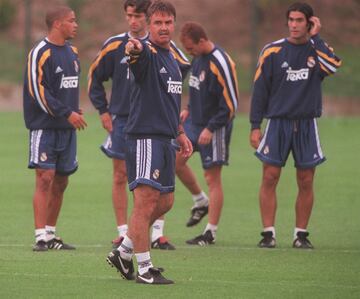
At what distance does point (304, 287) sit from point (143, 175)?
4.89ft

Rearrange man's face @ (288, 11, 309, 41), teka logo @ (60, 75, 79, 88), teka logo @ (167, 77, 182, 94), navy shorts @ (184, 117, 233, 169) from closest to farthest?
teka logo @ (167, 77, 182, 94), teka logo @ (60, 75, 79, 88), man's face @ (288, 11, 309, 41), navy shorts @ (184, 117, 233, 169)

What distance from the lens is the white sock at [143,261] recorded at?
8.64 metres

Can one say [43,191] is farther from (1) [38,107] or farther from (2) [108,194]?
(2) [108,194]

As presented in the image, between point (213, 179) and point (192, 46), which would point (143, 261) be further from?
point (192, 46)

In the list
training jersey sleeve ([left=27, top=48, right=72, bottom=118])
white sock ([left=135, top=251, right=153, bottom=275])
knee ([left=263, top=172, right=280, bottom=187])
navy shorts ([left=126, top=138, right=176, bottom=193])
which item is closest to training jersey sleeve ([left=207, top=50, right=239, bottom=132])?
knee ([left=263, top=172, right=280, bottom=187])

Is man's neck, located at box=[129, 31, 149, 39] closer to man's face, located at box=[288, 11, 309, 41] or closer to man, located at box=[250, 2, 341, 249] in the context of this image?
man, located at box=[250, 2, 341, 249]

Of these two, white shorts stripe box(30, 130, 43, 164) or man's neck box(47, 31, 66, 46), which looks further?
man's neck box(47, 31, 66, 46)

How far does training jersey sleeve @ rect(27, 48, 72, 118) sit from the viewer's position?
10.5 m

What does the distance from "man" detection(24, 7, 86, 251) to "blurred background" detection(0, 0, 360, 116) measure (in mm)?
19093

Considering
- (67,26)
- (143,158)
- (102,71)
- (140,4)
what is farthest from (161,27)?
(102,71)

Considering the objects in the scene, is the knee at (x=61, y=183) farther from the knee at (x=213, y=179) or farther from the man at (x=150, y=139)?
the man at (x=150, y=139)

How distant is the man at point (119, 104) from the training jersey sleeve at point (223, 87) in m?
0.57

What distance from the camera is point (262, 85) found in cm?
1116

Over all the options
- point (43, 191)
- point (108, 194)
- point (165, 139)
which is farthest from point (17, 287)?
point (108, 194)
